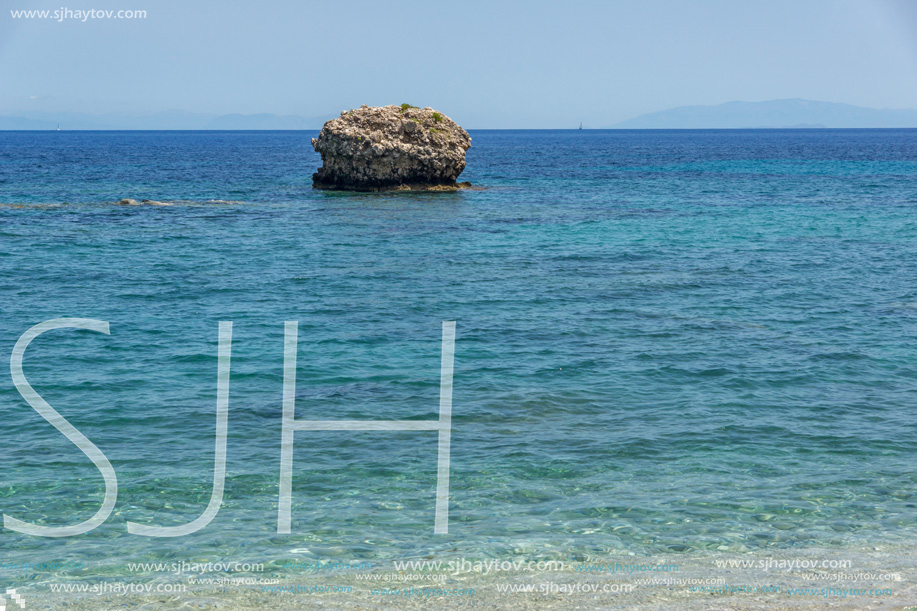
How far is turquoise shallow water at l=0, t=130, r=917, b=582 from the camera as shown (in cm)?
1065

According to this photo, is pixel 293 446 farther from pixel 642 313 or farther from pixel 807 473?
pixel 642 313

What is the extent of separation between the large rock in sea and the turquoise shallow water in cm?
1831

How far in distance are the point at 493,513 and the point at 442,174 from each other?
163 ft

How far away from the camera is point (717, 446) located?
525 inches

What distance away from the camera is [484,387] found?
1658 centimetres
